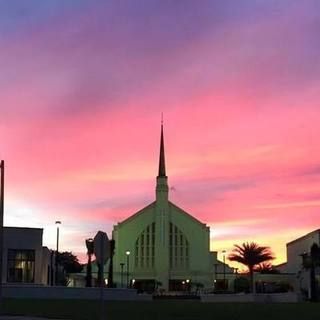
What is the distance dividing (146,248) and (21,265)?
76.7 meters

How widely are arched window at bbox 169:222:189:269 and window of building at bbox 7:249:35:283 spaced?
76.3 m

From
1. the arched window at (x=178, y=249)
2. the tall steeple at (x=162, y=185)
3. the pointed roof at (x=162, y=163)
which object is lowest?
the arched window at (x=178, y=249)

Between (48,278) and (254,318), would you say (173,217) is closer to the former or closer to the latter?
(48,278)

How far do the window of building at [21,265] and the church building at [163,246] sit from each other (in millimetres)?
71584

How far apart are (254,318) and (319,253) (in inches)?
2338

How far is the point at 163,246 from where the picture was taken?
149 metres

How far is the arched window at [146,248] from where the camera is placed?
151000mm

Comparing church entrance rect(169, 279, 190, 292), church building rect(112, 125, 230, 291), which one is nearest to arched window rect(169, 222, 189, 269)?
church building rect(112, 125, 230, 291)

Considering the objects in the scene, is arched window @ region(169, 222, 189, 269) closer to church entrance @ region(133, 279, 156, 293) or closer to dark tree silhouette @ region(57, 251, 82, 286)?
church entrance @ region(133, 279, 156, 293)

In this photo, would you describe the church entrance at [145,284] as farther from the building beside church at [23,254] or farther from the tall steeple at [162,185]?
the building beside church at [23,254]

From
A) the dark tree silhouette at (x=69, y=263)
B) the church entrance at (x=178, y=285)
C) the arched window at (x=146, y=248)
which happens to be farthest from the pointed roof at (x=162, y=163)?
the dark tree silhouette at (x=69, y=263)

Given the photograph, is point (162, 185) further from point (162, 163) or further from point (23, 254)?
point (23, 254)

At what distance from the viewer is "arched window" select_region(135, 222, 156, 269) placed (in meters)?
151

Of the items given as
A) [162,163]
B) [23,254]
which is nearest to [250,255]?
[23,254]
